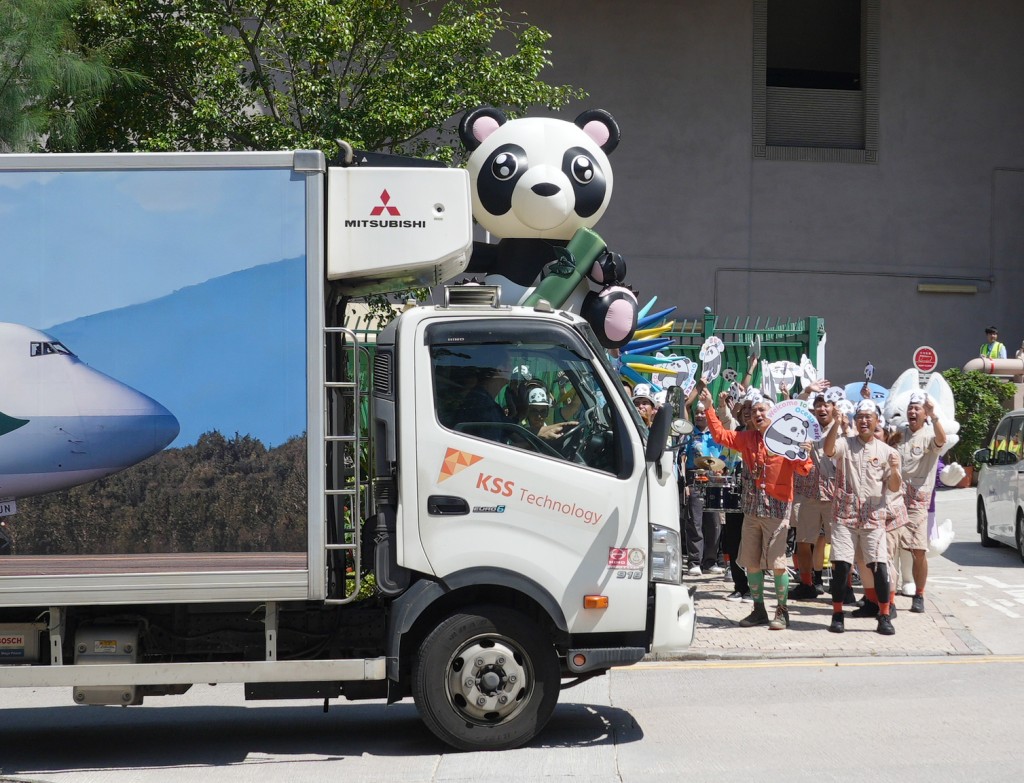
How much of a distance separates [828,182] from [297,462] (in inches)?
982

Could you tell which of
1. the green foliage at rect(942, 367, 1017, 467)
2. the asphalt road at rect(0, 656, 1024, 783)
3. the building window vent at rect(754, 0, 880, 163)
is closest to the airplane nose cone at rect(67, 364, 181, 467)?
the asphalt road at rect(0, 656, 1024, 783)

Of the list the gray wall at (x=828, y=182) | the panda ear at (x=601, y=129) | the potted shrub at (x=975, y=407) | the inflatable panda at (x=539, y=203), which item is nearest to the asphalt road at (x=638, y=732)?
the inflatable panda at (x=539, y=203)

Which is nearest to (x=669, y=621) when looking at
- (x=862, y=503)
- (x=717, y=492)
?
(x=862, y=503)

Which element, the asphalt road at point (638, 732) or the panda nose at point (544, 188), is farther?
the panda nose at point (544, 188)

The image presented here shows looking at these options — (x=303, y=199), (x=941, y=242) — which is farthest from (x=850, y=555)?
(x=941, y=242)

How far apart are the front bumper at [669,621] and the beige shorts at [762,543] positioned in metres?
3.46

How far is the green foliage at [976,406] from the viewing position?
915 inches

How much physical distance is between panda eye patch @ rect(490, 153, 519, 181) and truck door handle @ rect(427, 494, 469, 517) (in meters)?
6.33

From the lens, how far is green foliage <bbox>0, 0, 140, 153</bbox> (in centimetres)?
1283

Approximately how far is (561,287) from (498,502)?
5466mm

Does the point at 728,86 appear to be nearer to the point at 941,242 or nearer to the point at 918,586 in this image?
the point at 941,242

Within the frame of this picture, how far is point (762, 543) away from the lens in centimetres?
1039

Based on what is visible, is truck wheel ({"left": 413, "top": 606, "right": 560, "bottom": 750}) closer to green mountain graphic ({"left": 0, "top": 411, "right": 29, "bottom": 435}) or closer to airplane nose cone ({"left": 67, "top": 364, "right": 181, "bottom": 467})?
airplane nose cone ({"left": 67, "top": 364, "right": 181, "bottom": 467})

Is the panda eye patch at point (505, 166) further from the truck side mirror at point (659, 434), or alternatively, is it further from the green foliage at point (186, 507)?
the green foliage at point (186, 507)
